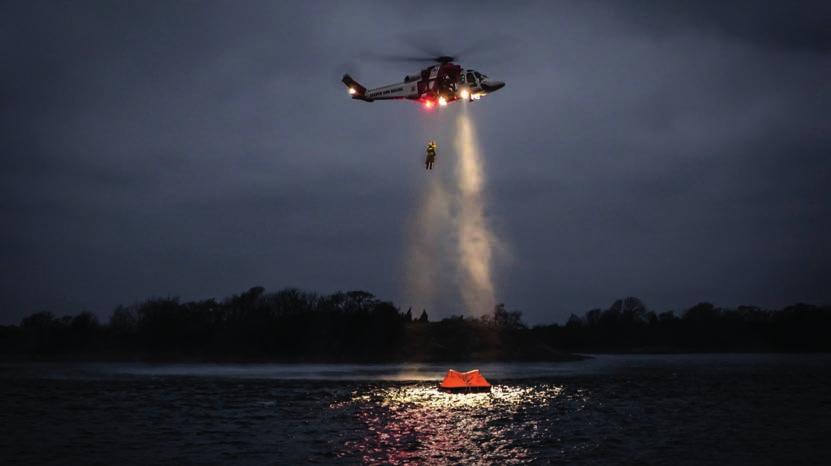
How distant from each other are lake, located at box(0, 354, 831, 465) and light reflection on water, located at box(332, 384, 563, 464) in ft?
0.35

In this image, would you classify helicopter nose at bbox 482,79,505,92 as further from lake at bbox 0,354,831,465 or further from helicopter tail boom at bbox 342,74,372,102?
lake at bbox 0,354,831,465

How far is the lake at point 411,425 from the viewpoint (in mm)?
34344

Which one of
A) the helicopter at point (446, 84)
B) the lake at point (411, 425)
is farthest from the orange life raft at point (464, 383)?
the helicopter at point (446, 84)

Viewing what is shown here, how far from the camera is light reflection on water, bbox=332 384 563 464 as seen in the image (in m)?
34.2

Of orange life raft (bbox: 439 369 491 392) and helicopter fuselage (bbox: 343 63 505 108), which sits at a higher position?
helicopter fuselage (bbox: 343 63 505 108)

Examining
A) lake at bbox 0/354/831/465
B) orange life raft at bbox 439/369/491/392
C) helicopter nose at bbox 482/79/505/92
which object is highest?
helicopter nose at bbox 482/79/505/92

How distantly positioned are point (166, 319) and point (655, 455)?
597 feet

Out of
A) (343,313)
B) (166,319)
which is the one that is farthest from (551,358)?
(166,319)

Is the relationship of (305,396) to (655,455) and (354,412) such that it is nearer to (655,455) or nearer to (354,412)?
(354,412)

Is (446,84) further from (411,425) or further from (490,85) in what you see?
(411,425)

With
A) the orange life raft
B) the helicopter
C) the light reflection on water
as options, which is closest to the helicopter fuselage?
the helicopter

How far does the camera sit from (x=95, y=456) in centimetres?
3425

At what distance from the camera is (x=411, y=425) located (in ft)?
148

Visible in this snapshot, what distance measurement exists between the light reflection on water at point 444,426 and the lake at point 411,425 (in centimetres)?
11
